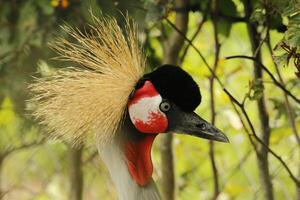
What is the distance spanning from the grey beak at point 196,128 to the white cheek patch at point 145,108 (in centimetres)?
6

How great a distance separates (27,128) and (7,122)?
26 centimetres

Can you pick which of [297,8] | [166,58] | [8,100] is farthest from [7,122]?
[297,8]

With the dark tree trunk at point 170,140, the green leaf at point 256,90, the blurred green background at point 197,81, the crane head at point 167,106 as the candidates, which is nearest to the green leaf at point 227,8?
the blurred green background at point 197,81

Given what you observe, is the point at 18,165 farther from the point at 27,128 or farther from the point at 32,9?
the point at 32,9

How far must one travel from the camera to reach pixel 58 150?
300 centimetres

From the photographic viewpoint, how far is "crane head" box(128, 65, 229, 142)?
166 centimetres

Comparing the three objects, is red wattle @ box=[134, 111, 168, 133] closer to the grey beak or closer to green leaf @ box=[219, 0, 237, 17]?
the grey beak

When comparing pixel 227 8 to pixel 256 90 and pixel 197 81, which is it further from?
pixel 197 81

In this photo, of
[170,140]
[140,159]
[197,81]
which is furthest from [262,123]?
[197,81]

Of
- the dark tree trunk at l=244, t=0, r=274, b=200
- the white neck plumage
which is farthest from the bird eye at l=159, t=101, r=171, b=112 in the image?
the dark tree trunk at l=244, t=0, r=274, b=200

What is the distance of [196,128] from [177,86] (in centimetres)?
11

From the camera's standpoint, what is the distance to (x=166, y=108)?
1690 mm

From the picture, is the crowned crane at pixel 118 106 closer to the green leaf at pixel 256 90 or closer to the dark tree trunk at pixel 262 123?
the green leaf at pixel 256 90

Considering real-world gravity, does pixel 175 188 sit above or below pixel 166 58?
below
